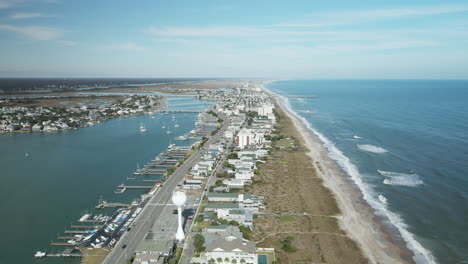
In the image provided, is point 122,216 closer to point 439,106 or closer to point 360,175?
point 360,175

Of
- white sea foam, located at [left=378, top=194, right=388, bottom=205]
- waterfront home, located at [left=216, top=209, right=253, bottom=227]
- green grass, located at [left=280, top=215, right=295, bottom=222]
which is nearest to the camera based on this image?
waterfront home, located at [left=216, top=209, right=253, bottom=227]

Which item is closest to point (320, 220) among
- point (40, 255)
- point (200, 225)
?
point (200, 225)

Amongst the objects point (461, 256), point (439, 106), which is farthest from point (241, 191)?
point (439, 106)

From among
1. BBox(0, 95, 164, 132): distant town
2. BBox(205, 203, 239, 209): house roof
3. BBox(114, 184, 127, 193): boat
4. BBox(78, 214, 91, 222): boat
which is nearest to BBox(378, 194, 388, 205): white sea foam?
BBox(205, 203, 239, 209): house roof

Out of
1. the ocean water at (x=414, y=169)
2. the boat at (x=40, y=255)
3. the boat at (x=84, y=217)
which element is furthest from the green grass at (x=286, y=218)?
the boat at (x=40, y=255)

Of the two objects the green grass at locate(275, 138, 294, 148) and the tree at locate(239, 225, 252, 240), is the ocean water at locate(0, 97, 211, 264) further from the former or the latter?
the green grass at locate(275, 138, 294, 148)

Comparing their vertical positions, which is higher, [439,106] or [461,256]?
[439,106]
